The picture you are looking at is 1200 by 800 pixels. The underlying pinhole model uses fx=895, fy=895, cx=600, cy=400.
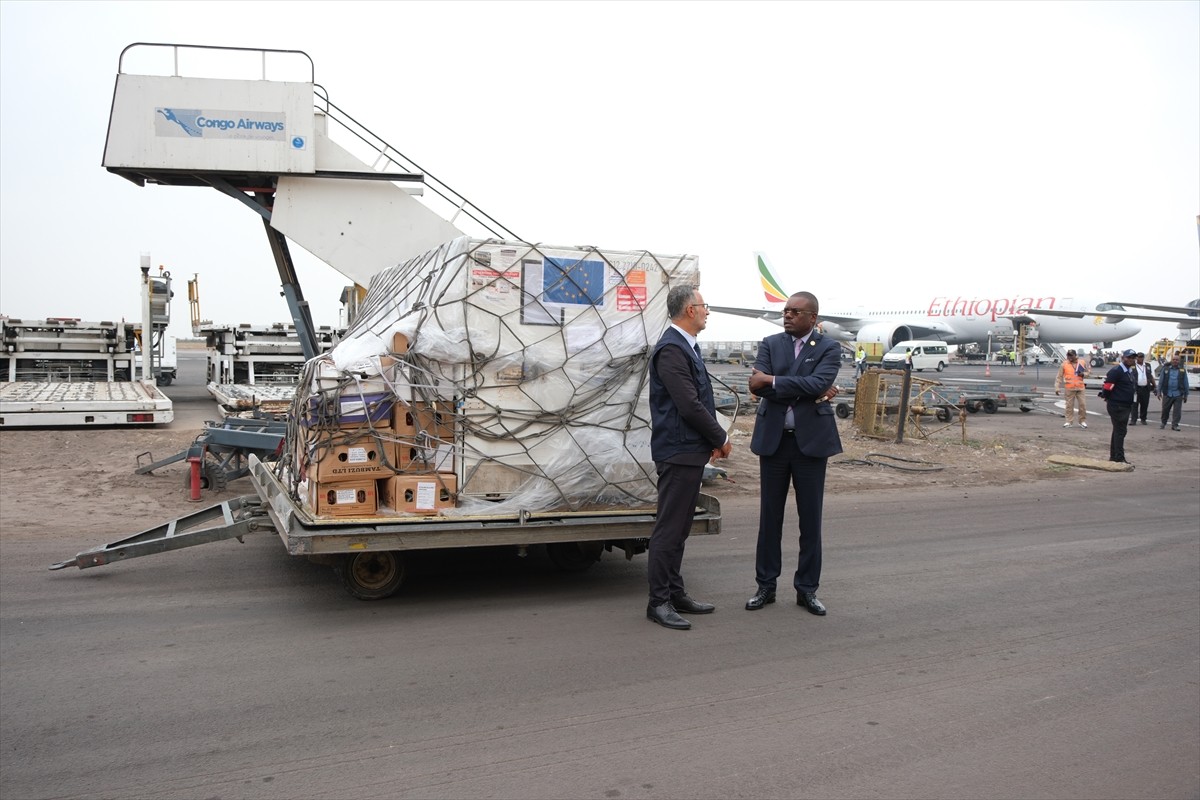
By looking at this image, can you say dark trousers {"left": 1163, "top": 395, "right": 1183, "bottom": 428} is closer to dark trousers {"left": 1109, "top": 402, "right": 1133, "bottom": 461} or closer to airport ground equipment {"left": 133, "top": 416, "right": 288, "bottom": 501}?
dark trousers {"left": 1109, "top": 402, "right": 1133, "bottom": 461}

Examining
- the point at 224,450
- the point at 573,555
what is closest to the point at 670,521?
the point at 573,555

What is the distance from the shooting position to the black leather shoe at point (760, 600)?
593cm

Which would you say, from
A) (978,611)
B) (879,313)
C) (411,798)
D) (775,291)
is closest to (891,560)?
(978,611)

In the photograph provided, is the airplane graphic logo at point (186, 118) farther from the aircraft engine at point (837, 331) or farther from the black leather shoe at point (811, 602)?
the aircraft engine at point (837, 331)

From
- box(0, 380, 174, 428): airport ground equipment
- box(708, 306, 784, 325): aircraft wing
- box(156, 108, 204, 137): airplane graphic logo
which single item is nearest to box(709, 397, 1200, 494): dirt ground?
box(156, 108, 204, 137): airplane graphic logo

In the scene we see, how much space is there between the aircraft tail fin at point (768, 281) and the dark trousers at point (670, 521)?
5744 cm

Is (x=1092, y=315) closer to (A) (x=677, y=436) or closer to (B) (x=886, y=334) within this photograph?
(B) (x=886, y=334)

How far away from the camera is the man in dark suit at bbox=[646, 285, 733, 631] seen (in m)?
5.34

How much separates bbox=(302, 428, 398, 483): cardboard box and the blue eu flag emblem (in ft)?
4.67

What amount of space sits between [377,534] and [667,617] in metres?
1.82

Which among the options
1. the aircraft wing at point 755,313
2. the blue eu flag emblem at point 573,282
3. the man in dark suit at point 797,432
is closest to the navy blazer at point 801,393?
the man in dark suit at point 797,432

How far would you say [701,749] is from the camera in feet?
12.7

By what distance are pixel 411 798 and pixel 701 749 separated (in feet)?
4.09

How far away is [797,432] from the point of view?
5715 mm
